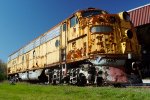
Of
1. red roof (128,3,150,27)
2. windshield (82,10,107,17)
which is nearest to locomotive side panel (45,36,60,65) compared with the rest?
windshield (82,10,107,17)

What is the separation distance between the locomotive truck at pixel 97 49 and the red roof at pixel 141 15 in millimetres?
7922

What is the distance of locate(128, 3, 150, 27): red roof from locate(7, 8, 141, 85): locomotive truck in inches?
312

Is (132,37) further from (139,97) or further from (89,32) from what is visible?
(139,97)

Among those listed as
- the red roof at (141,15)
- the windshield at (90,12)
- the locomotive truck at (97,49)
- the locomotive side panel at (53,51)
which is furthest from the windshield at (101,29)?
the red roof at (141,15)

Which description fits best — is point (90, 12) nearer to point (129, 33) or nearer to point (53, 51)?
point (129, 33)

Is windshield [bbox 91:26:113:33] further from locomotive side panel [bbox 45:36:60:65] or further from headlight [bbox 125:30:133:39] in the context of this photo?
locomotive side panel [bbox 45:36:60:65]

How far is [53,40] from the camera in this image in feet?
68.9

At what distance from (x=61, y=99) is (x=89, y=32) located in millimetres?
6773

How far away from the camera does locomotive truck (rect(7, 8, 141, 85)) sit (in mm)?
14466

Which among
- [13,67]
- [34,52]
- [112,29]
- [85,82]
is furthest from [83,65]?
[13,67]

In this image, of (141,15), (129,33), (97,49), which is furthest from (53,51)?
(141,15)

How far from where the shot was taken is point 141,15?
80.1 feet

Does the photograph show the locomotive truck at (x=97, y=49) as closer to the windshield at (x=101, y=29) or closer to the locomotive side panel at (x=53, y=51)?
the windshield at (x=101, y=29)

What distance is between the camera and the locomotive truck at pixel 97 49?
14.5m
